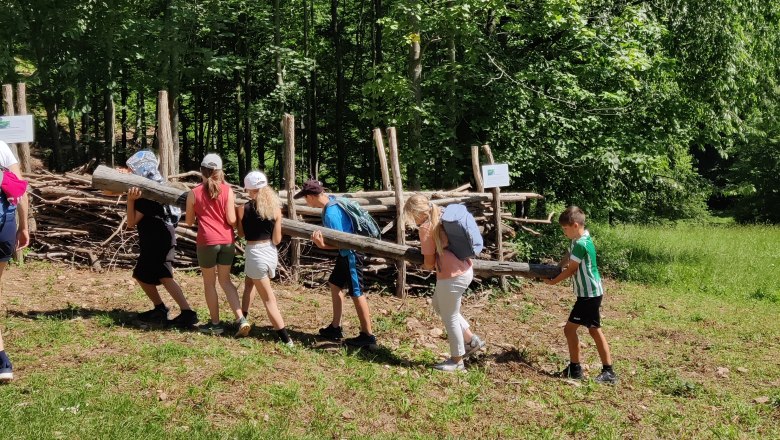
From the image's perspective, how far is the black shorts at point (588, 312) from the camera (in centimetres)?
591

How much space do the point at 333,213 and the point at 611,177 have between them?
351 inches

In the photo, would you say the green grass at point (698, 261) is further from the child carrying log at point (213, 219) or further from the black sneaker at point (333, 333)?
the child carrying log at point (213, 219)

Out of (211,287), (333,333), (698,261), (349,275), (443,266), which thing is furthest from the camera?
(698,261)

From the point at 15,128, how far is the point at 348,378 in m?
5.53

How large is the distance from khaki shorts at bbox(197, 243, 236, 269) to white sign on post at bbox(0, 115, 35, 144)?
3.77m

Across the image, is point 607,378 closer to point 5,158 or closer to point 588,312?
point 588,312

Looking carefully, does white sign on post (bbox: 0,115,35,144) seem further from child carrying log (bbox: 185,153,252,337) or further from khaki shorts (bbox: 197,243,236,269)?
khaki shorts (bbox: 197,243,236,269)

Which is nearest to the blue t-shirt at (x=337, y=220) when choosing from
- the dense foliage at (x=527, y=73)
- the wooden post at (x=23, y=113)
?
the wooden post at (x=23, y=113)

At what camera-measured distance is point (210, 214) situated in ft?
19.6

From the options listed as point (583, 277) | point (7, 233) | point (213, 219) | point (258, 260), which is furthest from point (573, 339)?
point (7, 233)

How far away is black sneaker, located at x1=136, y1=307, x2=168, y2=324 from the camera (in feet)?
21.3

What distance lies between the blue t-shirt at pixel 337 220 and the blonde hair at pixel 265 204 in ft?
1.86

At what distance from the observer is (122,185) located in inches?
248

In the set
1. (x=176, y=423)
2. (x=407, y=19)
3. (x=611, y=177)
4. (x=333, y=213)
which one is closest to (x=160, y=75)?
(x=407, y=19)
